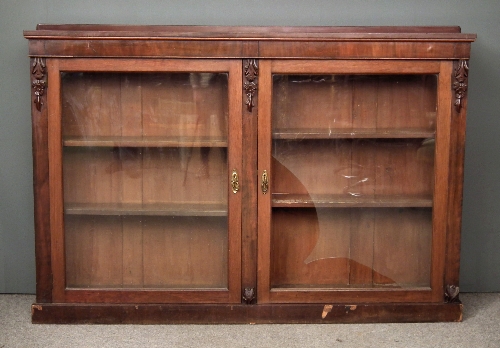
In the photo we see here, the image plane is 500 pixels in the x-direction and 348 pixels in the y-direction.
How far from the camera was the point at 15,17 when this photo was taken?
2598 millimetres

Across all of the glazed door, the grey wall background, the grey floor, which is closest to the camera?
the grey floor

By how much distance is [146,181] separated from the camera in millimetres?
2367

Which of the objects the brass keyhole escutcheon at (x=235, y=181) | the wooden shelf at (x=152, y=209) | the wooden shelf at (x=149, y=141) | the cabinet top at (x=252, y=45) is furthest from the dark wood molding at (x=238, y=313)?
the cabinet top at (x=252, y=45)

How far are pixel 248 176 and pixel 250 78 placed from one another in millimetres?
366

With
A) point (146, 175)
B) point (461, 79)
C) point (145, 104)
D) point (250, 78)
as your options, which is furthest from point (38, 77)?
point (461, 79)

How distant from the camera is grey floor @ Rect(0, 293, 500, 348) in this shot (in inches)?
85.2

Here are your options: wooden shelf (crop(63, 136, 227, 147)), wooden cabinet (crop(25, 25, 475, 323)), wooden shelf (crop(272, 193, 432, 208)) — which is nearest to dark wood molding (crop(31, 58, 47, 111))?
wooden cabinet (crop(25, 25, 475, 323))

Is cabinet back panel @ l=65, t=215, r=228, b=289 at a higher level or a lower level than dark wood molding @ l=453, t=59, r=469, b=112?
lower

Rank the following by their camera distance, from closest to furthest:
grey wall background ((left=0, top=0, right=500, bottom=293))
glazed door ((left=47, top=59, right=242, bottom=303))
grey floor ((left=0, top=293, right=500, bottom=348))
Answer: grey floor ((left=0, top=293, right=500, bottom=348))
glazed door ((left=47, top=59, right=242, bottom=303))
grey wall background ((left=0, top=0, right=500, bottom=293))

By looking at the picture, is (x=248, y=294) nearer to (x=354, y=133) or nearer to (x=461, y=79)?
(x=354, y=133)

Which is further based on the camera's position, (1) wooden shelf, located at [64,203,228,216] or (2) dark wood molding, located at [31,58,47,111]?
(1) wooden shelf, located at [64,203,228,216]

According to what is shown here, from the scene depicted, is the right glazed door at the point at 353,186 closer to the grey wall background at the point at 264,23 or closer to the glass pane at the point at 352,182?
the glass pane at the point at 352,182

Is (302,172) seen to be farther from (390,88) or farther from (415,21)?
(415,21)

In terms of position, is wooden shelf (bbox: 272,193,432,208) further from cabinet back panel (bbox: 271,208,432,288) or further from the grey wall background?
the grey wall background
